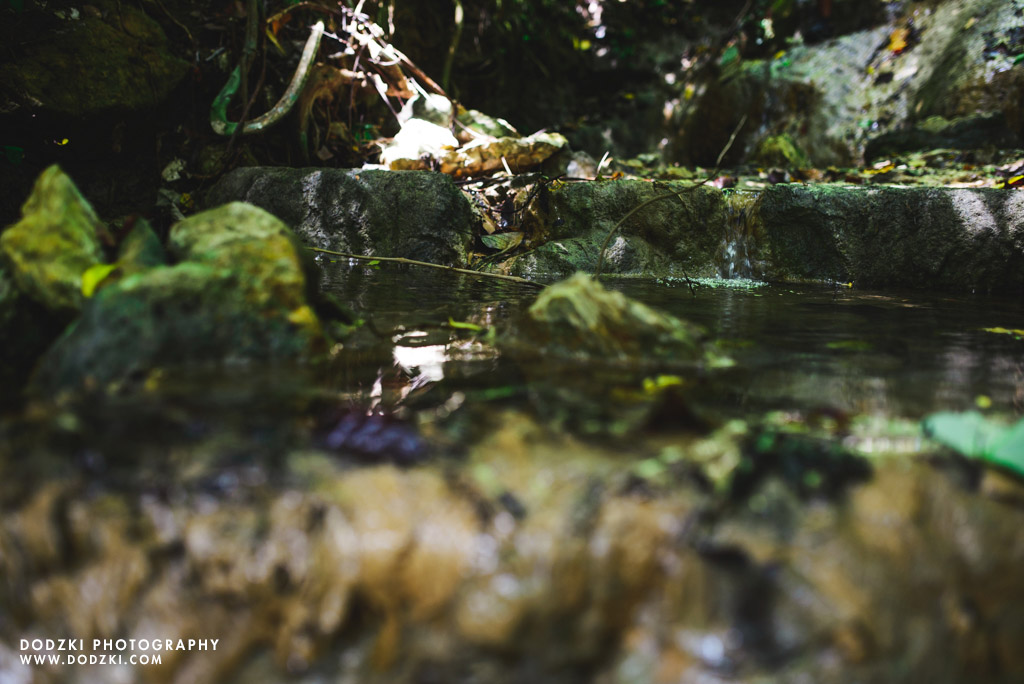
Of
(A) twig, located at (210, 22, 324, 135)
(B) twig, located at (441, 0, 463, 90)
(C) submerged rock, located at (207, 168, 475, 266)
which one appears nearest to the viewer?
(C) submerged rock, located at (207, 168, 475, 266)

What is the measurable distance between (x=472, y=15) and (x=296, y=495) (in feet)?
30.9

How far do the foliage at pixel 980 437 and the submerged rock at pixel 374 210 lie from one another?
4171mm

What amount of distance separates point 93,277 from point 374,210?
3.48m

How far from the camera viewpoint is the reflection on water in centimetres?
181

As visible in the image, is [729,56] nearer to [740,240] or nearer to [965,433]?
[740,240]

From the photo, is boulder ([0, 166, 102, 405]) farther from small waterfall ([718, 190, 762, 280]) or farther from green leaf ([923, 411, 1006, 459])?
small waterfall ([718, 190, 762, 280])

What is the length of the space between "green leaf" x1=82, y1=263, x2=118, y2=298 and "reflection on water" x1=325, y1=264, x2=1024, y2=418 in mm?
830

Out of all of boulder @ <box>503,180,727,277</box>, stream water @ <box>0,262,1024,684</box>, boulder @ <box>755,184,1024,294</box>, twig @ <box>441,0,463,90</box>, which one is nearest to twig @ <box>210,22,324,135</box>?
twig @ <box>441,0,463,90</box>

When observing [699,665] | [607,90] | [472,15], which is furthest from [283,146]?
[699,665]

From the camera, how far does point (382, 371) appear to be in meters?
2.08

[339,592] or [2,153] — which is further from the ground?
[2,153]

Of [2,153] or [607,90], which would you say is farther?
[607,90]

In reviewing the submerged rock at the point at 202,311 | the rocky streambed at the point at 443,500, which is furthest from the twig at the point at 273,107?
the submerged rock at the point at 202,311

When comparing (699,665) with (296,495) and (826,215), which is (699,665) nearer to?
(296,495)
